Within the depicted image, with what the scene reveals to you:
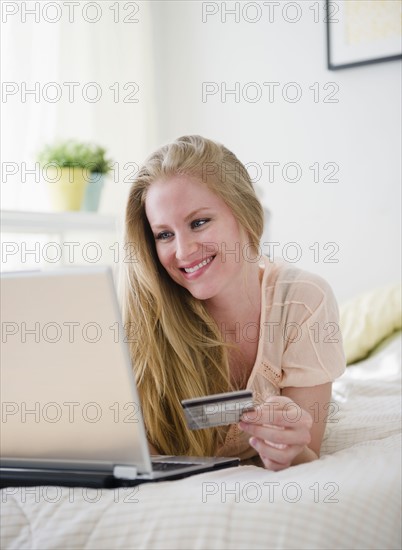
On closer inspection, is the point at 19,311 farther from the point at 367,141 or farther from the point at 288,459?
the point at 367,141

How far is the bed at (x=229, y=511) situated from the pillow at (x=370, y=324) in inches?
45.4

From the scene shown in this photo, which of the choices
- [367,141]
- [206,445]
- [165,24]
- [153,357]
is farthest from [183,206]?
[165,24]

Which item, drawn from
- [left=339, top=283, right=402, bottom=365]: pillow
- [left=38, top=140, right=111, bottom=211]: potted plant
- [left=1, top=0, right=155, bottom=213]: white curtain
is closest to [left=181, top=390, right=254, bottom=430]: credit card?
[left=339, top=283, right=402, bottom=365]: pillow

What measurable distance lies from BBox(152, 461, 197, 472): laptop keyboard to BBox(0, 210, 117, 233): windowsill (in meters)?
1.32

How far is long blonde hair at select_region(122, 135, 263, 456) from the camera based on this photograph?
1314mm

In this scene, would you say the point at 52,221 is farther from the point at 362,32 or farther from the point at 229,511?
the point at 229,511

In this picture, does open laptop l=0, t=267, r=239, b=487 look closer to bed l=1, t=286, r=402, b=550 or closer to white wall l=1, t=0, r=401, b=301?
bed l=1, t=286, r=402, b=550

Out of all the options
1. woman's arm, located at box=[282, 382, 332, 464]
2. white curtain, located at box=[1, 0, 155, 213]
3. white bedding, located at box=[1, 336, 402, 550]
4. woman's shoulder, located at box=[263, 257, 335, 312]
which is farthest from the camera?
white curtain, located at box=[1, 0, 155, 213]

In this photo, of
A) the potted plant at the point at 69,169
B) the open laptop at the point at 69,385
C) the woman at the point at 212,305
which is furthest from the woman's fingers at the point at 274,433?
the potted plant at the point at 69,169

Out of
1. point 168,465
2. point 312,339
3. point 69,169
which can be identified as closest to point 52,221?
point 69,169

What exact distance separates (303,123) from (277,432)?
6.68 feet

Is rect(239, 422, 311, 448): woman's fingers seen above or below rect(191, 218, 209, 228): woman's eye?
below

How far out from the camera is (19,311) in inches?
34.0

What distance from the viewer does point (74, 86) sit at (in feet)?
9.25
